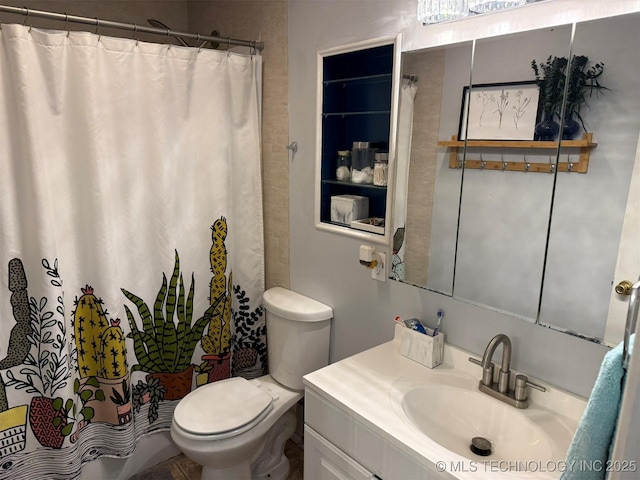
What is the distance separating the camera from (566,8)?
1.18 m

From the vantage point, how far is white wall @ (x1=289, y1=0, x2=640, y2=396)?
1.27 m

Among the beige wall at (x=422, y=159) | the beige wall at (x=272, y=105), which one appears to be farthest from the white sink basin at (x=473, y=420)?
the beige wall at (x=272, y=105)

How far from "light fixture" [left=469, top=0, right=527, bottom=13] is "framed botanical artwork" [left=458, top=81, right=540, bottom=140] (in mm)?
203

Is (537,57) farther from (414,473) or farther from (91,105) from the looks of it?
(91,105)

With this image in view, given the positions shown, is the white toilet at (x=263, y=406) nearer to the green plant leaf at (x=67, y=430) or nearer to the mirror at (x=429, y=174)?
the green plant leaf at (x=67, y=430)

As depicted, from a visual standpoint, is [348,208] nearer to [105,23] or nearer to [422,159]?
[422,159]

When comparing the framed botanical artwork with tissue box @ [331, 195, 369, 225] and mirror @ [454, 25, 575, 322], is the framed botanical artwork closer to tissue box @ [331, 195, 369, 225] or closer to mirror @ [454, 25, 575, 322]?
mirror @ [454, 25, 575, 322]

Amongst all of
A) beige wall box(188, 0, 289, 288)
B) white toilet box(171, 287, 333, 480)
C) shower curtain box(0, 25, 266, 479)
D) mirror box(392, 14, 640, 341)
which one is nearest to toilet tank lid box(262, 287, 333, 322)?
white toilet box(171, 287, 333, 480)

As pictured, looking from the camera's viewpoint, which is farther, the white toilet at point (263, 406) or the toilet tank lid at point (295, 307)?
the toilet tank lid at point (295, 307)

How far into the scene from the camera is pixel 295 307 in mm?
2023

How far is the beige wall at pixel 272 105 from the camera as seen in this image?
2.06 meters

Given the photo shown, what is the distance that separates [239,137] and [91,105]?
65cm

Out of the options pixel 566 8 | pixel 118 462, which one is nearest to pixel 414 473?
pixel 566 8

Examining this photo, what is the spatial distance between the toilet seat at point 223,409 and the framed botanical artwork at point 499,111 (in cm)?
132
